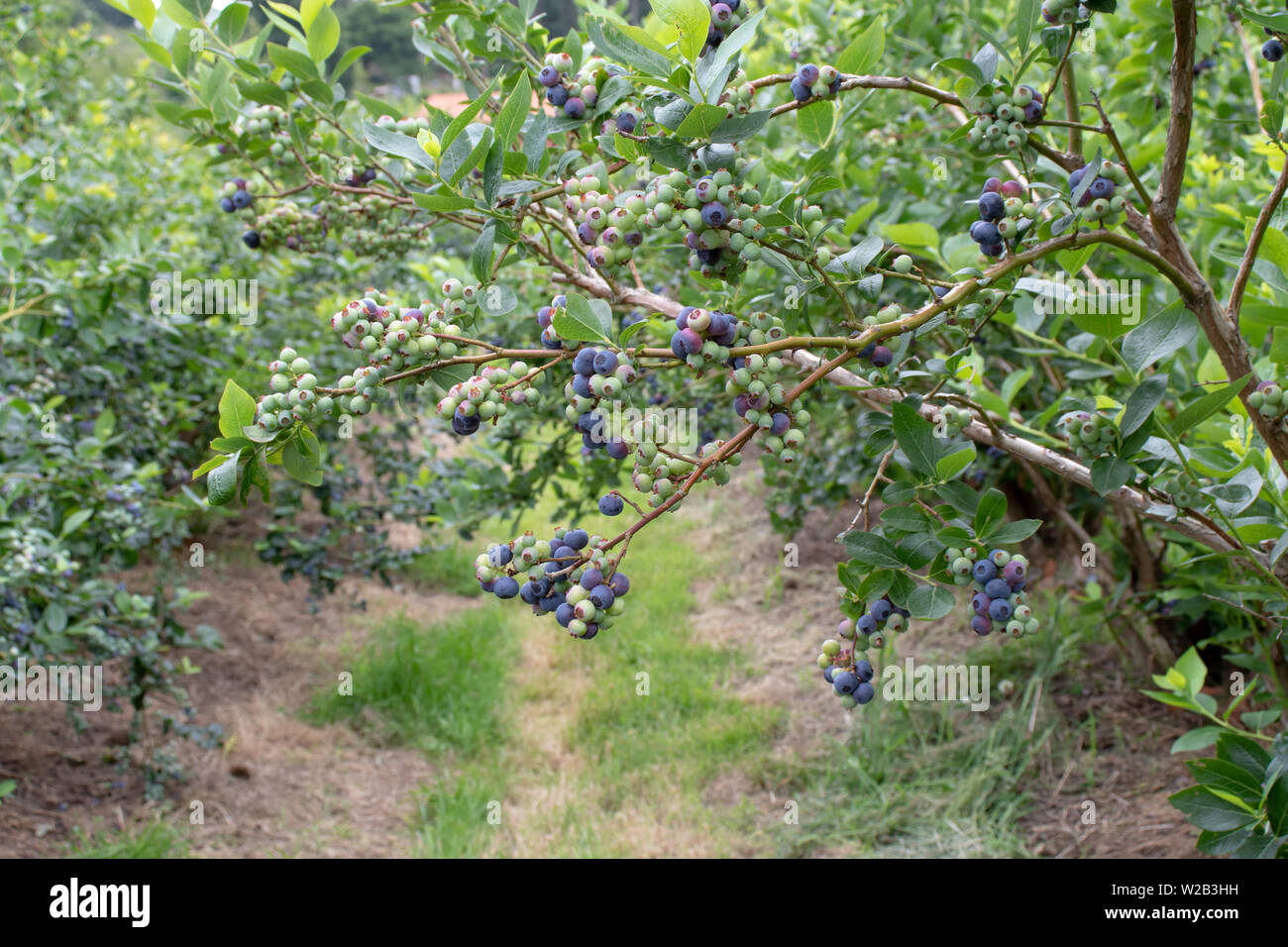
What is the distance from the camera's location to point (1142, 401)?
117 centimetres

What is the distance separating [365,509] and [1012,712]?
8.72ft

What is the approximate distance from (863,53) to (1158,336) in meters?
0.57

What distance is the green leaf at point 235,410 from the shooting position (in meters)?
1.10

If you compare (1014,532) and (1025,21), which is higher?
(1025,21)

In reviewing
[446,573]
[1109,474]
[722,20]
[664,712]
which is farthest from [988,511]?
[446,573]

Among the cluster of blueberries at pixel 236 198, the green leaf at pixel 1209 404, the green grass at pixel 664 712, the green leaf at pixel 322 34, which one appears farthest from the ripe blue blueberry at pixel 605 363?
the green grass at pixel 664 712

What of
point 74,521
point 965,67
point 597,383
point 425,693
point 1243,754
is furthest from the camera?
point 425,693

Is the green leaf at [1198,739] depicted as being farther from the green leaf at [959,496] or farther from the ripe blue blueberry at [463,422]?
the ripe blue blueberry at [463,422]

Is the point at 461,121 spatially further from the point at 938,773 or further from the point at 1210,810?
the point at 938,773

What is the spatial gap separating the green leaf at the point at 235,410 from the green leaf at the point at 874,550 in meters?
0.76

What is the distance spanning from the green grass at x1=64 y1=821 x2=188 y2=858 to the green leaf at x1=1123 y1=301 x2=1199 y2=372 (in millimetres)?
3167

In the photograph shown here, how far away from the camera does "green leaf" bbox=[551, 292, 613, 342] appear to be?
1.00 m
